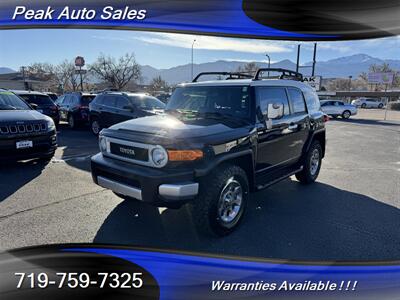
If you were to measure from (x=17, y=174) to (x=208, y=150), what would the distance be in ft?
14.7

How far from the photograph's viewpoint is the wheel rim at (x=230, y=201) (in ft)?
11.2

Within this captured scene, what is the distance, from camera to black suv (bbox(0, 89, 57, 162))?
215 inches

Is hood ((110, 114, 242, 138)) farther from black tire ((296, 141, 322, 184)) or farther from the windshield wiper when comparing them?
black tire ((296, 141, 322, 184))

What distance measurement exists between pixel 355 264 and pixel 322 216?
120cm

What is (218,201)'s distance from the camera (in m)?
3.30

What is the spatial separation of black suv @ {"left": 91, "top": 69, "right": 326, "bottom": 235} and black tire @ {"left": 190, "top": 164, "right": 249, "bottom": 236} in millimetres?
11

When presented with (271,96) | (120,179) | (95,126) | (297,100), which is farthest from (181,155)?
(95,126)

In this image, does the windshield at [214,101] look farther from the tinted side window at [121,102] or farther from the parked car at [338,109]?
the parked car at [338,109]

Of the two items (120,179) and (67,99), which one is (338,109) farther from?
(120,179)

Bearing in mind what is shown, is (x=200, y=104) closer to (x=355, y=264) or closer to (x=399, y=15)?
(x=355, y=264)

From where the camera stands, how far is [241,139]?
362 cm

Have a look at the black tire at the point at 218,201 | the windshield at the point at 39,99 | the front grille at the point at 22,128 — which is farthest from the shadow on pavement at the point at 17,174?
the windshield at the point at 39,99

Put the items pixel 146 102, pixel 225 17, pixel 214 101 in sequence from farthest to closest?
pixel 146 102, pixel 225 17, pixel 214 101

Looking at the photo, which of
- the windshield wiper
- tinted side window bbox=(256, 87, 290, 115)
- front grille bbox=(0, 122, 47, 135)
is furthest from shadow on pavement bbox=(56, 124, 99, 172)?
tinted side window bbox=(256, 87, 290, 115)
